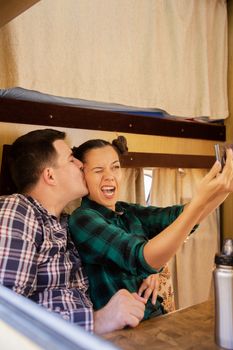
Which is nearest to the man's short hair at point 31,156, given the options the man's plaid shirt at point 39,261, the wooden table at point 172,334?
the man's plaid shirt at point 39,261

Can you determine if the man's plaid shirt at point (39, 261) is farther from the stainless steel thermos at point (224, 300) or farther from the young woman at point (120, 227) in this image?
the stainless steel thermos at point (224, 300)

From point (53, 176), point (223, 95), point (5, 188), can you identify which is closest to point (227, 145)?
point (53, 176)

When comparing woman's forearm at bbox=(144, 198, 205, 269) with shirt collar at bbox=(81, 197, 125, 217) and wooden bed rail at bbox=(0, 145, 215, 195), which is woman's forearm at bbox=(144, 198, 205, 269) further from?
wooden bed rail at bbox=(0, 145, 215, 195)

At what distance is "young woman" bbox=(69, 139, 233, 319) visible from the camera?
750 millimetres

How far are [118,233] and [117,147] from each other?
40 centimetres

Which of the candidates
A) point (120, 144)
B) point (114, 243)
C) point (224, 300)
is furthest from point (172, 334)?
point (120, 144)

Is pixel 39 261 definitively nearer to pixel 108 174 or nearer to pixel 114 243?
pixel 114 243

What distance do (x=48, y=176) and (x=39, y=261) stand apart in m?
0.26

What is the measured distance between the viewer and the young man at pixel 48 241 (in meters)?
0.74

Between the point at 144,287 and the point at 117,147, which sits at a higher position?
the point at 117,147

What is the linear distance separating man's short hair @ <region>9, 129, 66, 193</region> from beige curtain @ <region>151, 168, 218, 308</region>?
709 mm

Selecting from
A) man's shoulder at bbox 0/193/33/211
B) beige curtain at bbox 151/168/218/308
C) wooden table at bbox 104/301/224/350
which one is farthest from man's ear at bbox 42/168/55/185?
beige curtain at bbox 151/168/218/308

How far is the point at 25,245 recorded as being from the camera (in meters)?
0.76

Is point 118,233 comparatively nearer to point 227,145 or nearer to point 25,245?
point 25,245
